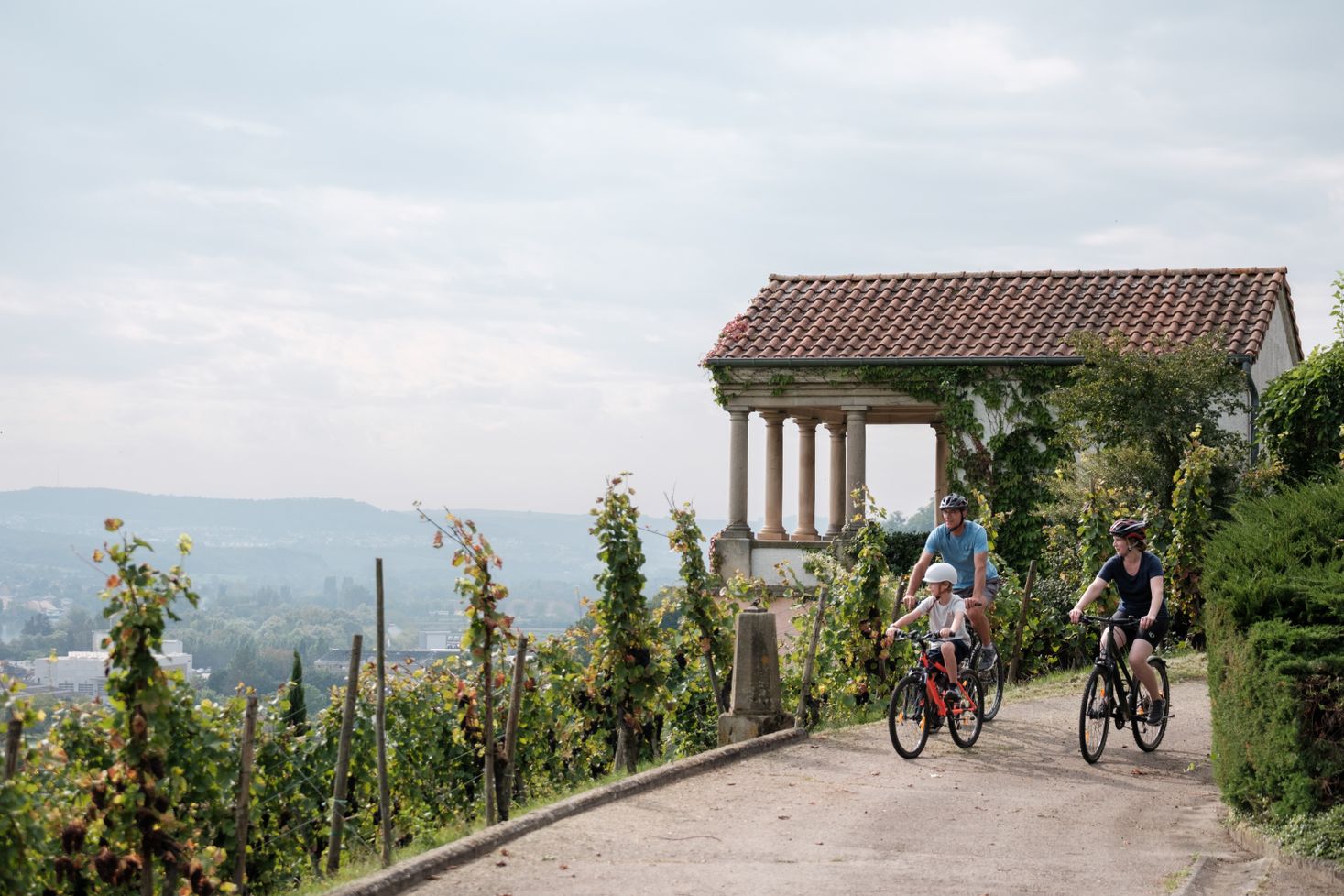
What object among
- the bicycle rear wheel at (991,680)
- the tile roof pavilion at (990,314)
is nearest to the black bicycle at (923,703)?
the bicycle rear wheel at (991,680)

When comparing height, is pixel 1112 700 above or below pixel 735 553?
below

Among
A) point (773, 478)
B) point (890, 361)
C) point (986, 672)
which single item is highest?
point (890, 361)

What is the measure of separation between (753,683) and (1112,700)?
9.47ft

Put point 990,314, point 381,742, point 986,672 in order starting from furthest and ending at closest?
point 990,314 < point 986,672 < point 381,742

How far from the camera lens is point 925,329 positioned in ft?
86.9

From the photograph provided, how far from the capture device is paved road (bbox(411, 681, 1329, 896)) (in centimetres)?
764

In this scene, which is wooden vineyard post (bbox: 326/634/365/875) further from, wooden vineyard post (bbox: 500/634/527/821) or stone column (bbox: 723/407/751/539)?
stone column (bbox: 723/407/751/539)

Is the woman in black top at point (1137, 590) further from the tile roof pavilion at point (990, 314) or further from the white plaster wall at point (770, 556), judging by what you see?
the white plaster wall at point (770, 556)

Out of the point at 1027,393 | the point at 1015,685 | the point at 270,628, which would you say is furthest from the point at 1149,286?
the point at 270,628

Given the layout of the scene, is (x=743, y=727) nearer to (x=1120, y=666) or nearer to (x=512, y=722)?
(x=1120, y=666)

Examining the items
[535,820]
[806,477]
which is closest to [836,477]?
[806,477]

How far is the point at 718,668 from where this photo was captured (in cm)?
1554

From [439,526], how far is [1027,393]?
16.4 m

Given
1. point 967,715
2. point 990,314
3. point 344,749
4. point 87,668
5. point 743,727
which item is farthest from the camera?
point 87,668
